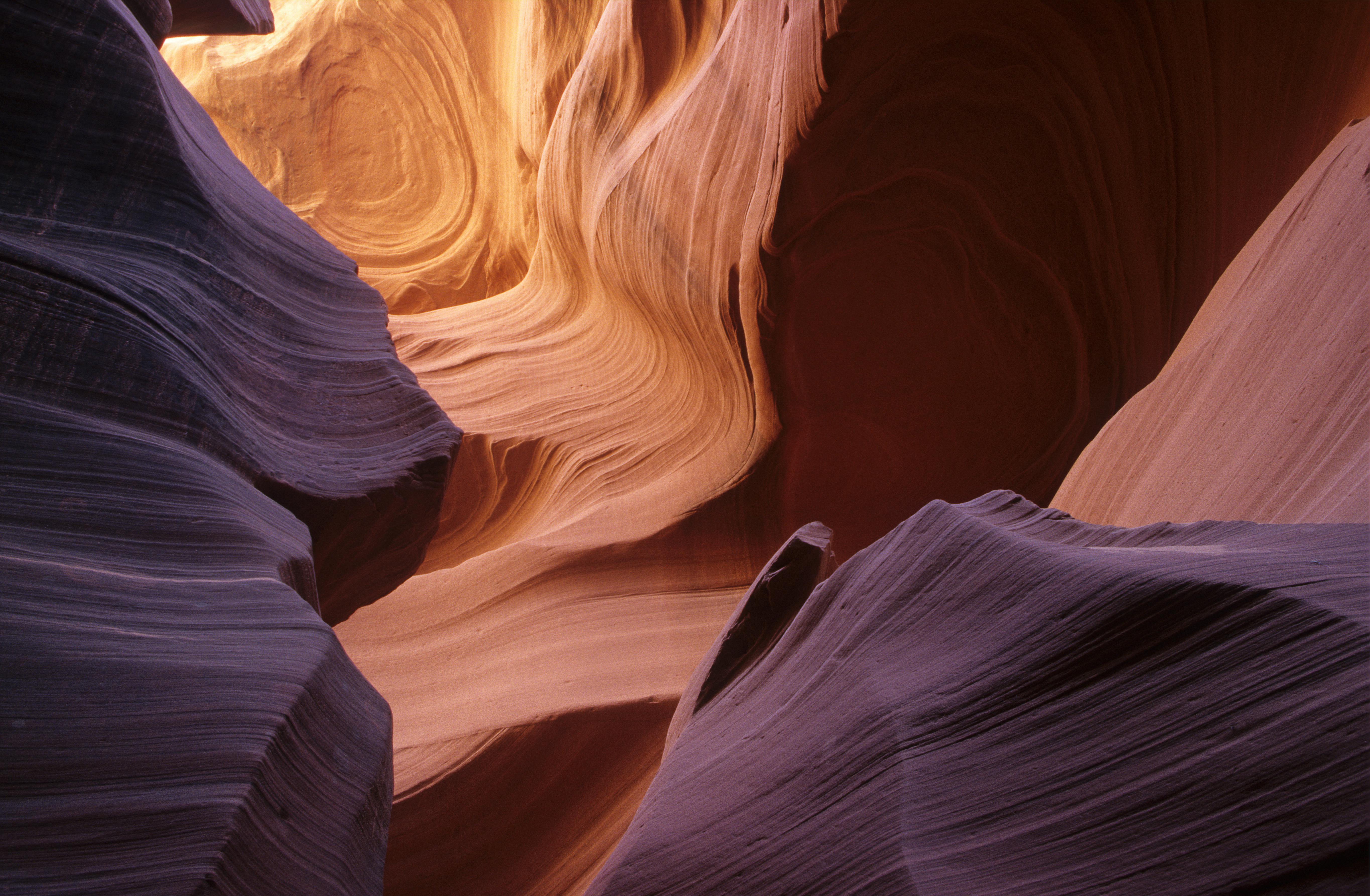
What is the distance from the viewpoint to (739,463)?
3.39 meters

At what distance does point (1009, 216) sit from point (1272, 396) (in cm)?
133

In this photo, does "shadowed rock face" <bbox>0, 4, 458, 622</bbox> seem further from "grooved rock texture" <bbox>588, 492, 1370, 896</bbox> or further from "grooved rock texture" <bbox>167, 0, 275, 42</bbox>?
"grooved rock texture" <bbox>588, 492, 1370, 896</bbox>

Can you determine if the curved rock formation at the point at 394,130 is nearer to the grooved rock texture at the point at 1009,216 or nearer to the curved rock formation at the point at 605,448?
→ the curved rock formation at the point at 605,448

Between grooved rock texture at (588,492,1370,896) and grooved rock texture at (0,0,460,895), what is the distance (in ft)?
1.84

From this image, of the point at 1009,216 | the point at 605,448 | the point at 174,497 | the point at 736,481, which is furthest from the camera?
the point at 605,448

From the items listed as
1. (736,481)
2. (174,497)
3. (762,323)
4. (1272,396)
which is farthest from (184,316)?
(1272,396)

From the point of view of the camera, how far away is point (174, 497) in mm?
1567

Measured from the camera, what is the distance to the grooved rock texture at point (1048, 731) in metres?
0.89

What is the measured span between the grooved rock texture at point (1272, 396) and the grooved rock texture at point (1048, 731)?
0.24 m

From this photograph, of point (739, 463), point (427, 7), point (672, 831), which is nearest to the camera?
point (672, 831)

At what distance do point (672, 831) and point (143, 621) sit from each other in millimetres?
855

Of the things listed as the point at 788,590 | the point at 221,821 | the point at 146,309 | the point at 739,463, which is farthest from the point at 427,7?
the point at 221,821

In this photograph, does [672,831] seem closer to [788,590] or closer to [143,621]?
[788,590]

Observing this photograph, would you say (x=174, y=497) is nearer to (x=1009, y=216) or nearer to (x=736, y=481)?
(x=736, y=481)
